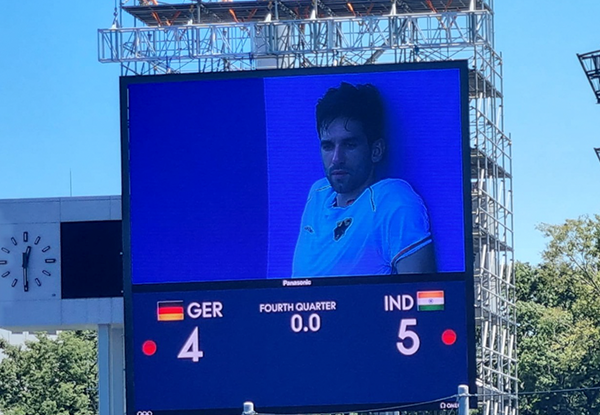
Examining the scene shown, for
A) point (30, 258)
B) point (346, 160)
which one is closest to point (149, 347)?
point (346, 160)

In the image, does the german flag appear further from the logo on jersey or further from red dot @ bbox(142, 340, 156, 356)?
the logo on jersey

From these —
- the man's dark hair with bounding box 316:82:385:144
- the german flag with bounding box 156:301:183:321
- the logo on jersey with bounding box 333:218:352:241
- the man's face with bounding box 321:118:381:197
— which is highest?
the man's dark hair with bounding box 316:82:385:144

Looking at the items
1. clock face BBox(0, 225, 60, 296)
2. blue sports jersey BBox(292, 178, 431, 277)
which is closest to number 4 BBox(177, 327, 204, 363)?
blue sports jersey BBox(292, 178, 431, 277)

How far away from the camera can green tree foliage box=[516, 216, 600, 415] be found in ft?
131

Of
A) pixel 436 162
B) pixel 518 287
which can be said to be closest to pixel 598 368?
pixel 518 287

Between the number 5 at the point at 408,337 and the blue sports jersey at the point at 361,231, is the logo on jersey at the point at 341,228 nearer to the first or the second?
the blue sports jersey at the point at 361,231

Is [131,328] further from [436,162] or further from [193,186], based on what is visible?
[436,162]

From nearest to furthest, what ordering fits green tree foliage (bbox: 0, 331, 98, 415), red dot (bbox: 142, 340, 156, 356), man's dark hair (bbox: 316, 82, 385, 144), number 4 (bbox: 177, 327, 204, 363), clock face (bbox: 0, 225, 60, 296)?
number 4 (bbox: 177, 327, 204, 363) < red dot (bbox: 142, 340, 156, 356) < man's dark hair (bbox: 316, 82, 385, 144) < clock face (bbox: 0, 225, 60, 296) < green tree foliage (bbox: 0, 331, 98, 415)

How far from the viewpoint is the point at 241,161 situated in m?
15.9

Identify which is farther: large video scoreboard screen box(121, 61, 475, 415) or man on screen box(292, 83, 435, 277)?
man on screen box(292, 83, 435, 277)

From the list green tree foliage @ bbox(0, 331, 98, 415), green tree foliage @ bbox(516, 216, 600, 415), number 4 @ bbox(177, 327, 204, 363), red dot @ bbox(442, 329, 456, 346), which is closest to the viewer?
red dot @ bbox(442, 329, 456, 346)

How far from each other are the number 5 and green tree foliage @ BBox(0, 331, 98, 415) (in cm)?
3324

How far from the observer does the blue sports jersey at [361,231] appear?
51.0 ft

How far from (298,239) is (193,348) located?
5.09 ft
